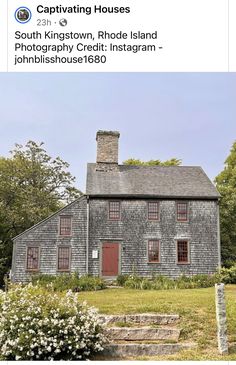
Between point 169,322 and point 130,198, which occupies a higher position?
point 130,198

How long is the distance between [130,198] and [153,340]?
15.9 metres

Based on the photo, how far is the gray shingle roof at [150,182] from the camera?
2484 cm

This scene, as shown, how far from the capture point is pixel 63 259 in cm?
2395

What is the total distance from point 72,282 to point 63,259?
2766 millimetres

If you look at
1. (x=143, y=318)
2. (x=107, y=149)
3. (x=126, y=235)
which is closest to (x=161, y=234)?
(x=126, y=235)

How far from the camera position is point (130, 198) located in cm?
2481

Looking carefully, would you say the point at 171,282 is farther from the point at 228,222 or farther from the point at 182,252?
the point at 228,222

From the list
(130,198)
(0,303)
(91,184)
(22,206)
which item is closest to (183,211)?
(130,198)

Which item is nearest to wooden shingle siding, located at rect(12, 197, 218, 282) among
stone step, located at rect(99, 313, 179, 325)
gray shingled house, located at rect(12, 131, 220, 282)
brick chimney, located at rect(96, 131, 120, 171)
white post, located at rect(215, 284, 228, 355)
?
gray shingled house, located at rect(12, 131, 220, 282)

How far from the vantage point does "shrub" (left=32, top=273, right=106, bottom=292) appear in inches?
823
